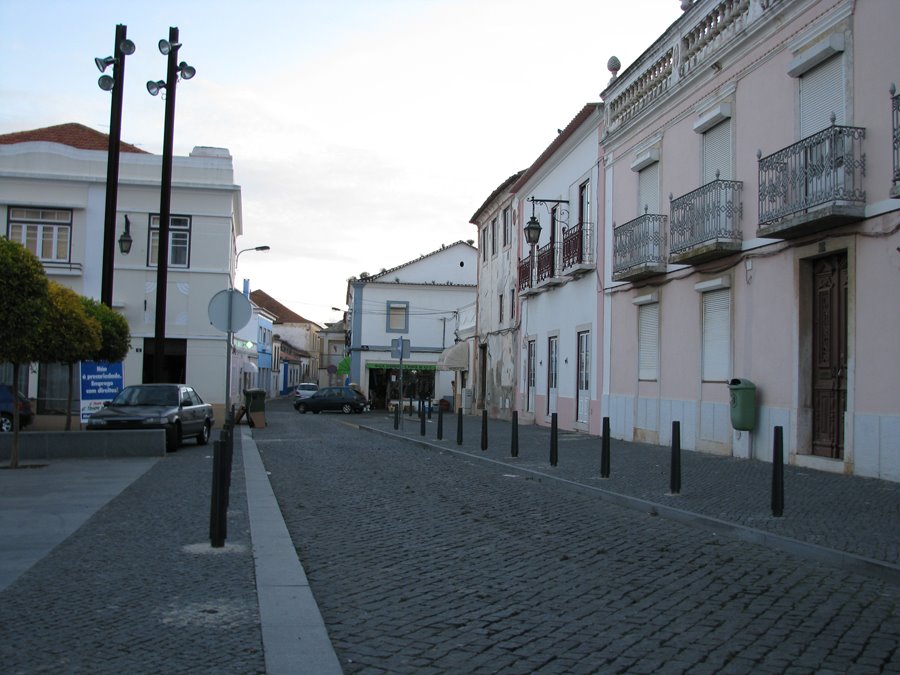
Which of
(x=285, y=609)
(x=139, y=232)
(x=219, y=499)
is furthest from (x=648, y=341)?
(x=139, y=232)

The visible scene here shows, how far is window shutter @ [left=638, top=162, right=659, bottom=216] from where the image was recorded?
18.3 m

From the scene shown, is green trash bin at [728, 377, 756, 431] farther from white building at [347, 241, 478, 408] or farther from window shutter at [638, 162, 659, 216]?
white building at [347, 241, 478, 408]

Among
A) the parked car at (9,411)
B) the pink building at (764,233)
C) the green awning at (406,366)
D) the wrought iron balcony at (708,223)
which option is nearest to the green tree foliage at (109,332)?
the parked car at (9,411)

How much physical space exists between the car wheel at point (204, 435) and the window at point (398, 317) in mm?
33438

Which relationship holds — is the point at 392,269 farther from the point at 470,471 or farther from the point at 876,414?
the point at 876,414

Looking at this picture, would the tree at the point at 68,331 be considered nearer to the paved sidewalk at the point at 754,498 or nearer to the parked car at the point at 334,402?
the paved sidewalk at the point at 754,498

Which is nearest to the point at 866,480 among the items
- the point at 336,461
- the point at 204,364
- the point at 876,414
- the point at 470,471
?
the point at 876,414

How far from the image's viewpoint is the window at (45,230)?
1130 inches

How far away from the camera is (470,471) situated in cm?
1391

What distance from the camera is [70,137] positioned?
33.4 meters

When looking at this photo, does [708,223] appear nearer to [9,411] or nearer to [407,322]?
[9,411]

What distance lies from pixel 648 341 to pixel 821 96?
711 centimetres

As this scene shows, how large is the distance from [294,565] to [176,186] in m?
25.2

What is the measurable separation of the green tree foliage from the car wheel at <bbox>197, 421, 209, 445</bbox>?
277cm
